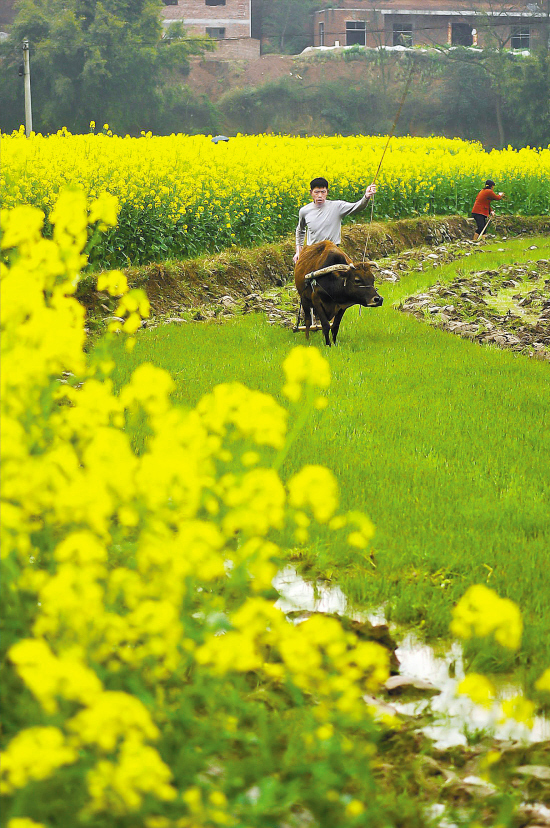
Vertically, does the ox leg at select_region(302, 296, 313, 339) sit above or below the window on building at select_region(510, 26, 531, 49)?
below

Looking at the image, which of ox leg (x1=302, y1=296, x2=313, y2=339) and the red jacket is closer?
ox leg (x1=302, y1=296, x2=313, y2=339)

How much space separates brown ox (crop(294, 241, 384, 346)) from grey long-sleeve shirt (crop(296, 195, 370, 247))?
0.50 m

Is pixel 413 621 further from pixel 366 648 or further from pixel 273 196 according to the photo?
pixel 273 196

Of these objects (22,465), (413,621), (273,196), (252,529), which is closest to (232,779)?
(252,529)

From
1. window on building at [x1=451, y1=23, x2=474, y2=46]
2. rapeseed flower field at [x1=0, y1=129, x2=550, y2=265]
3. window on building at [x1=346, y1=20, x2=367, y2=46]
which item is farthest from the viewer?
window on building at [x1=451, y1=23, x2=474, y2=46]

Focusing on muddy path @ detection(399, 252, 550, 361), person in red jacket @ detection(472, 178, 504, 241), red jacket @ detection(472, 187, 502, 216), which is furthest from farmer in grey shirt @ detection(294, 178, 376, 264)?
red jacket @ detection(472, 187, 502, 216)

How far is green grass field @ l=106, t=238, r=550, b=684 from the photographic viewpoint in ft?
13.4

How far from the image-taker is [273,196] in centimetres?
1584

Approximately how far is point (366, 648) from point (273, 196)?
14233 millimetres

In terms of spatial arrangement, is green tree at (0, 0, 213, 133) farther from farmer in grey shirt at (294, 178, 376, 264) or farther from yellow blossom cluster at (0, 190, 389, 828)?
yellow blossom cluster at (0, 190, 389, 828)

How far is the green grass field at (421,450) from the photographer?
4.08 meters

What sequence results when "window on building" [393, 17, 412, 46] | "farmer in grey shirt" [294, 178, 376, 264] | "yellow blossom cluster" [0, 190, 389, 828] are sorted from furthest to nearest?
"window on building" [393, 17, 412, 46]
"farmer in grey shirt" [294, 178, 376, 264]
"yellow blossom cluster" [0, 190, 389, 828]

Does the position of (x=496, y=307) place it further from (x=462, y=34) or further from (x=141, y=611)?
(x=462, y=34)

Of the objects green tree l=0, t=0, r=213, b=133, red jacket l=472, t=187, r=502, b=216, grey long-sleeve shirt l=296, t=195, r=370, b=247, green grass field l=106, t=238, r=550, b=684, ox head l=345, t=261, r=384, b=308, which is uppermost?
green tree l=0, t=0, r=213, b=133
